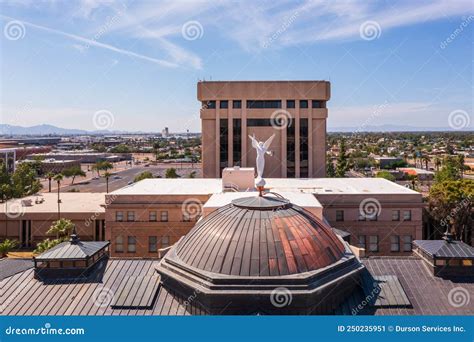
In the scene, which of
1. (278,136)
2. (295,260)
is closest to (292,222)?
(295,260)

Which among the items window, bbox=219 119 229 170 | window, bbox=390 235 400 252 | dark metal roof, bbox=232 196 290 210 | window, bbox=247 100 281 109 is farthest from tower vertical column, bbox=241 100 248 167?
dark metal roof, bbox=232 196 290 210

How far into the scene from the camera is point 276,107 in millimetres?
69125

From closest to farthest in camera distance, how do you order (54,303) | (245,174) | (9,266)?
(54,303) < (9,266) < (245,174)

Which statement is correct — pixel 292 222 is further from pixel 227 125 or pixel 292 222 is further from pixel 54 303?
pixel 227 125

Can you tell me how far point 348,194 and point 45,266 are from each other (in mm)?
30690

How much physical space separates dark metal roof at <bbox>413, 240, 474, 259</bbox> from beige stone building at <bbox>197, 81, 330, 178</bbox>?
45052mm

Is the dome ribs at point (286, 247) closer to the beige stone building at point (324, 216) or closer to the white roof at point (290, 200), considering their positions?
the white roof at point (290, 200)

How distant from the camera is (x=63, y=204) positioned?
197ft

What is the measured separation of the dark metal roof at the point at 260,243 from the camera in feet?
58.8

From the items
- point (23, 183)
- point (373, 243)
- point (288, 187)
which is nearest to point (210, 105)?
point (288, 187)

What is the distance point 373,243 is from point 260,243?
2710 cm

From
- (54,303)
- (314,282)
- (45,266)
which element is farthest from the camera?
(45,266)

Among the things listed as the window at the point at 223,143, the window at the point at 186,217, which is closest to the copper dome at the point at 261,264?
the window at the point at 186,217

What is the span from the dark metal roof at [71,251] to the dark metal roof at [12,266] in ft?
8.73
